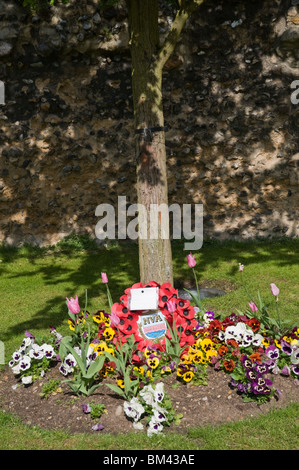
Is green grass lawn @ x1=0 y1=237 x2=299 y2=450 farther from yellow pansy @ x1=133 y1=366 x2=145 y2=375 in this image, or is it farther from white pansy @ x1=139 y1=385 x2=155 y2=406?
yellow pansy @ x1=133 y1=366 x2=145 y2=375

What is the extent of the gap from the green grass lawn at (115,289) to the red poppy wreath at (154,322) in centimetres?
94

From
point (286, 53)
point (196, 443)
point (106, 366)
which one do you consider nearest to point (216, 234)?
point (286, 53)

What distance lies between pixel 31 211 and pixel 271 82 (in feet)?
17.1

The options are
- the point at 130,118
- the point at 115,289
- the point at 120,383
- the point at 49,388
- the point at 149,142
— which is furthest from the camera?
the point at 130,118

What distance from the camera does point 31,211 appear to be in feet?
28.6

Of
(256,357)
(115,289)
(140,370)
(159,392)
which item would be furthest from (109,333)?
(115,289)

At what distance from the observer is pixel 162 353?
3789mm

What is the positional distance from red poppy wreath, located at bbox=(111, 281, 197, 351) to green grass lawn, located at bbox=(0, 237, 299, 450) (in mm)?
943

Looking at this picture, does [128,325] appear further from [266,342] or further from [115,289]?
[115,289]

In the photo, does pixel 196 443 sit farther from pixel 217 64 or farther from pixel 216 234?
pixel 217 64

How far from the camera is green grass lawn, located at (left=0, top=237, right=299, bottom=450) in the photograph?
292 centimetres

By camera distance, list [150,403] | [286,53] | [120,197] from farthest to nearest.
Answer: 1. [120,197]
2. [286,53]
3. [150,403]

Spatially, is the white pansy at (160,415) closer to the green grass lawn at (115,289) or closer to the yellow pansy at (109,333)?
the green grass lawn at (115,289)

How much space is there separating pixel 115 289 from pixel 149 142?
2.67 m
